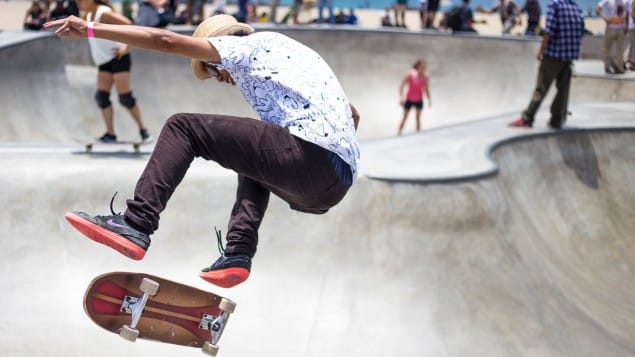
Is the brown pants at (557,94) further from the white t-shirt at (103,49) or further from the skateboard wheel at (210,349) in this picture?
the skateboard wheel at (210,349)

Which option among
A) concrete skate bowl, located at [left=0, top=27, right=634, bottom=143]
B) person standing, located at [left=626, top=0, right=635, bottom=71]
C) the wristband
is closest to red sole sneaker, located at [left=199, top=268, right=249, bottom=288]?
the wristband

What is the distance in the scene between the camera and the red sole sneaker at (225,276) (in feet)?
13.4

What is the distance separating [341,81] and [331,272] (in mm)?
10402

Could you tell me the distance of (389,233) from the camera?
6.26m

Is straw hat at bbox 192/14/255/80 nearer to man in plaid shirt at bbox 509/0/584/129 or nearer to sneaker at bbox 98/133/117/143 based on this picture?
sneaker at bbox 98/133/117/143

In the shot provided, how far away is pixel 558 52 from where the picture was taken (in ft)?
30.5

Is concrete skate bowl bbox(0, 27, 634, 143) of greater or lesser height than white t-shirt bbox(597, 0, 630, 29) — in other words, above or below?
below

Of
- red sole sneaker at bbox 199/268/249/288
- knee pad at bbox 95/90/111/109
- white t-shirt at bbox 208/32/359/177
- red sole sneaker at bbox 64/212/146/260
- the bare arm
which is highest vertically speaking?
white t-shirt at bbox 208/32/359/177

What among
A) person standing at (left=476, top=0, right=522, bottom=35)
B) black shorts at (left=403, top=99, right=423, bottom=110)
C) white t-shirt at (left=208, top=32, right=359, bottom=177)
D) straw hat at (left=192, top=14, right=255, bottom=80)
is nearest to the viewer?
white t-shirt at (left=208, top=32, right=359, bottom=177)

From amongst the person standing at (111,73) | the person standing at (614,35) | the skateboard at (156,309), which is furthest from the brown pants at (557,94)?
the skateboard at (156,309)

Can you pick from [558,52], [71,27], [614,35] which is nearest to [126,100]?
[558,52]

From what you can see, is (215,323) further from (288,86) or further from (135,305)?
(288,86)

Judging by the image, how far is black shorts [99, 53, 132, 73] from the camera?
27.4 ft

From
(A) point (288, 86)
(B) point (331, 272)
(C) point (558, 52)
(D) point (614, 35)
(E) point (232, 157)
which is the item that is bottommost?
(B) point (331, 272)
